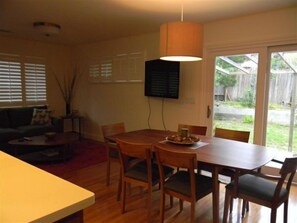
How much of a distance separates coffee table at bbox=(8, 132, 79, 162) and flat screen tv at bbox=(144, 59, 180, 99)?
67.2 inches

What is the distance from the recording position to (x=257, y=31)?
3471 millimetres

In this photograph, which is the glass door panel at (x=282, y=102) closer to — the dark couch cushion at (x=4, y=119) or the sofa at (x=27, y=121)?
the sofa at (x=27, y=121)

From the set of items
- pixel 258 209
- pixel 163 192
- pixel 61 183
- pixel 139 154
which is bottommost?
pixel 258 209

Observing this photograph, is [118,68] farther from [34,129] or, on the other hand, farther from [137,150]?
[137,150]

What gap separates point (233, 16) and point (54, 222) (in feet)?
12.1

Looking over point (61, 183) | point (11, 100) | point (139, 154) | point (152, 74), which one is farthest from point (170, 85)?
point (11, 100)

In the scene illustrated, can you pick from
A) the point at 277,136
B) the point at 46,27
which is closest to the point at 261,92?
the point at 277,136

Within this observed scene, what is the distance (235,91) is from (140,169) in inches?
87.9

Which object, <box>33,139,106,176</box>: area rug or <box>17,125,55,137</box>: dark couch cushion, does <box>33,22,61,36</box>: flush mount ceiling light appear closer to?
<box>17,125,55,137</box>: dark couch cushion

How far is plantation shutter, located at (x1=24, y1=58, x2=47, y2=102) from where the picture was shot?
5582mm

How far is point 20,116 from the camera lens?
5098 mm

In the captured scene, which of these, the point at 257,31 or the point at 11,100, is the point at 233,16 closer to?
the point at 257,31

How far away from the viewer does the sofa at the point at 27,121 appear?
4.66 m

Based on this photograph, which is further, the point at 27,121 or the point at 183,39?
the point at 27,121
